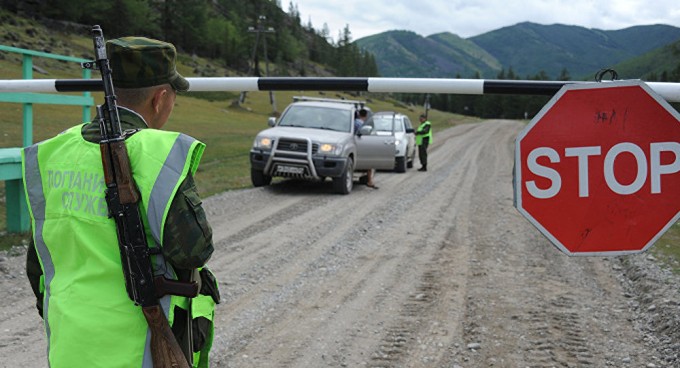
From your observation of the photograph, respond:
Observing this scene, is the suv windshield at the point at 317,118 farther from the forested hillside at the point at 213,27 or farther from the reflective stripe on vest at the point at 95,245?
the forested hillside at the point at 213,27

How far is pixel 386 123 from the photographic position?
71.5 ft

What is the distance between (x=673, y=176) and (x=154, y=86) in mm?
2026

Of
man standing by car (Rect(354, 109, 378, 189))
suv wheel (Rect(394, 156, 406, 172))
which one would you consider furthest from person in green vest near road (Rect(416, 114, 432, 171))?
man standing by car (Rect(354, 109, 378, 189))

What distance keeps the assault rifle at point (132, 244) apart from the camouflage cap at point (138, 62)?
14 centimetres

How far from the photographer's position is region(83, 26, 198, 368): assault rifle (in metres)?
1.87

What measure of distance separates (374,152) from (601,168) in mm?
14241

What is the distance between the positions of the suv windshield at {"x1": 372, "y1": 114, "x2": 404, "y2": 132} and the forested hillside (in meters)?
40.1

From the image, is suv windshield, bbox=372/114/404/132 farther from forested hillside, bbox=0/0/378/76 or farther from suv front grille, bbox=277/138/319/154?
forested hillside, bbox=0/0/378/76

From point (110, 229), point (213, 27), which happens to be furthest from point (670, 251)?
point (213, 27)

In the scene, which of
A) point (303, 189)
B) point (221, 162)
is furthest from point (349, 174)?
point (221, 162)

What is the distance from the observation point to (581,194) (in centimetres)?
271

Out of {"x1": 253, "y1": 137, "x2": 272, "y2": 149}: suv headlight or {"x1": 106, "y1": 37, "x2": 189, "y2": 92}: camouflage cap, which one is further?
{"x1": 253, "y1": 137, "x2": 272, "y2": 149}: suv headlight

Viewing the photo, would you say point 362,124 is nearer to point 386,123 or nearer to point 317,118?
point 317,118

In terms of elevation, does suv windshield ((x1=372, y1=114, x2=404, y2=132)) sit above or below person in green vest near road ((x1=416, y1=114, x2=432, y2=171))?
above
